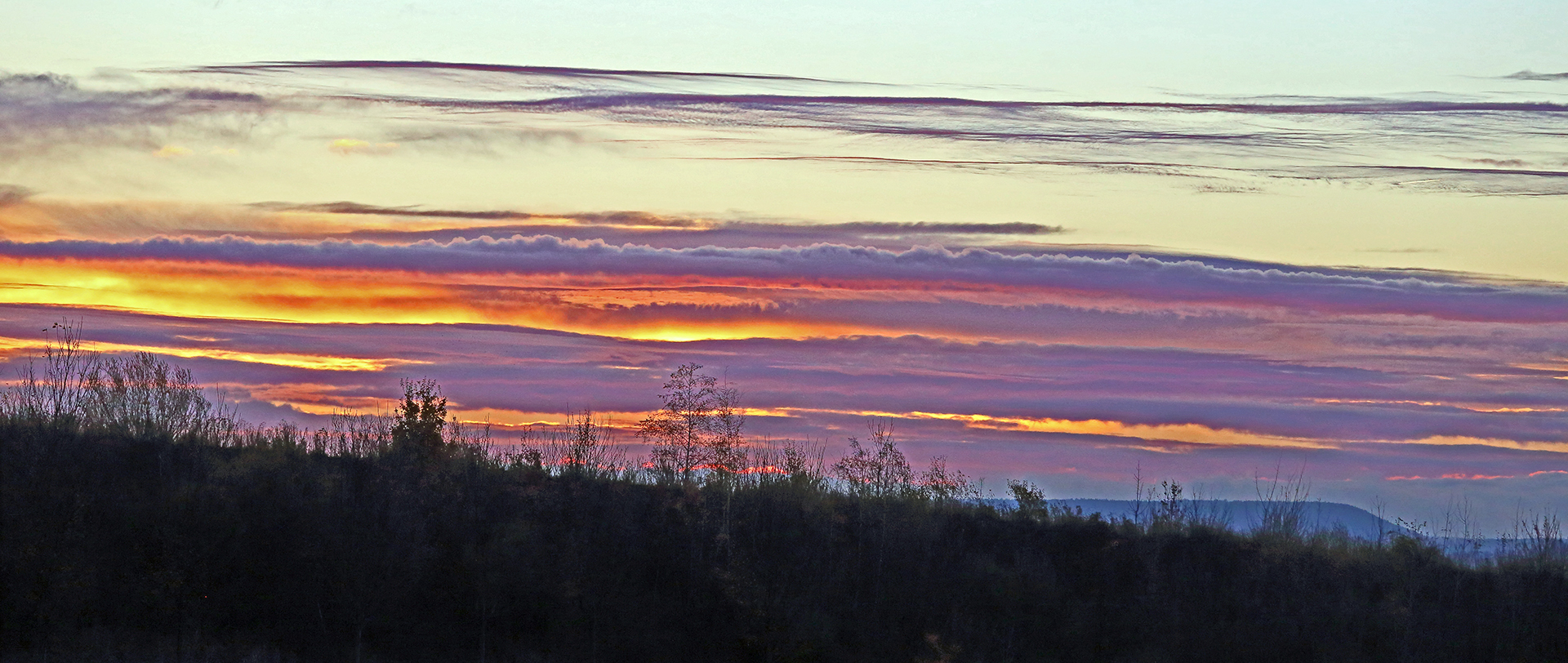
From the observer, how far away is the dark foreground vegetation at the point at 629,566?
83.3 feet

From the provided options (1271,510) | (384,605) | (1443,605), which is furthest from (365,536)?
(1443,605)

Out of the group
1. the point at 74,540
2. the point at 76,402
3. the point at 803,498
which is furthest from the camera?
the point at 803,498

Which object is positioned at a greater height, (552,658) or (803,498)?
(803,498)

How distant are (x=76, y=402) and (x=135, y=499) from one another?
2.83 m

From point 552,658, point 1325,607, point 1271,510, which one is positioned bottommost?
point 552,658

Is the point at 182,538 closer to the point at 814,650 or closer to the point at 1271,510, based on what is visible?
the point at 814,650

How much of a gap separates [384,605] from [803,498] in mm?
8936

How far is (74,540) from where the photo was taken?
82.0 feet

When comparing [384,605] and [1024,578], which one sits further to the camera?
[1024,578]

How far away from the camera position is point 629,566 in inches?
1089

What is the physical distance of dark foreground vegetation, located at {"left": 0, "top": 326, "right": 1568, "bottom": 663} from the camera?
2539 cm

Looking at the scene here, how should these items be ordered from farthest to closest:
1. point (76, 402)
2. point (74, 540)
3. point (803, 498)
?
point (803, 498), point (76, 402), point (74, 540)

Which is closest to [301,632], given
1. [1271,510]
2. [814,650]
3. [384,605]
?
[384,605]

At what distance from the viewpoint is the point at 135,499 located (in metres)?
25.8
